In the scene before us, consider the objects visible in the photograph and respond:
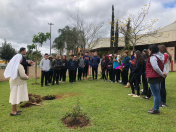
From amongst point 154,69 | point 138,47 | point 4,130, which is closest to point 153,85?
point 154,69

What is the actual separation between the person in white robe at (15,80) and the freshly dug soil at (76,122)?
1.57m

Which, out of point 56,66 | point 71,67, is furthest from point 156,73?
point 71,67

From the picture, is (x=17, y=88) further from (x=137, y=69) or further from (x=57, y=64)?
(x=57, y=64)

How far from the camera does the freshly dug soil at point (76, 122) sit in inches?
140

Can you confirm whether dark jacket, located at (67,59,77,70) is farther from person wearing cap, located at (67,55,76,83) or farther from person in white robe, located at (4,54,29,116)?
person in white robe, located at (4,54,29,116)

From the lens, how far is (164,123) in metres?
3.65

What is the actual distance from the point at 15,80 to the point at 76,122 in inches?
86.5

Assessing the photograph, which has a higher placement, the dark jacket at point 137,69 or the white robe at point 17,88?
the dark jacket at point 137,69

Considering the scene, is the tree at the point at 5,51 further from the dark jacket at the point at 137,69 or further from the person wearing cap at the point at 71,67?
the dark jacket at the point at 137,69

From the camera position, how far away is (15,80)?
432 cm

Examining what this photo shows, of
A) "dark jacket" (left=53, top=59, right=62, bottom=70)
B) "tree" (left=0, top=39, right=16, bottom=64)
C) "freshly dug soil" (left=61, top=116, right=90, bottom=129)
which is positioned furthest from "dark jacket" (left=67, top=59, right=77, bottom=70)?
"tree" (left=0, top=39, right=16, bottom=64)

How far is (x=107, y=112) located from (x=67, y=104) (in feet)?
5.14

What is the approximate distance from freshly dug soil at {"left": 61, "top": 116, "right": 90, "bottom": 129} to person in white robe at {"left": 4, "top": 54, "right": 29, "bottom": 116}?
1572 mm

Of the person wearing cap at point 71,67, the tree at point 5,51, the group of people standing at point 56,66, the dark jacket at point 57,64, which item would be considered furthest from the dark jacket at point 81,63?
the tree at point 5,51
